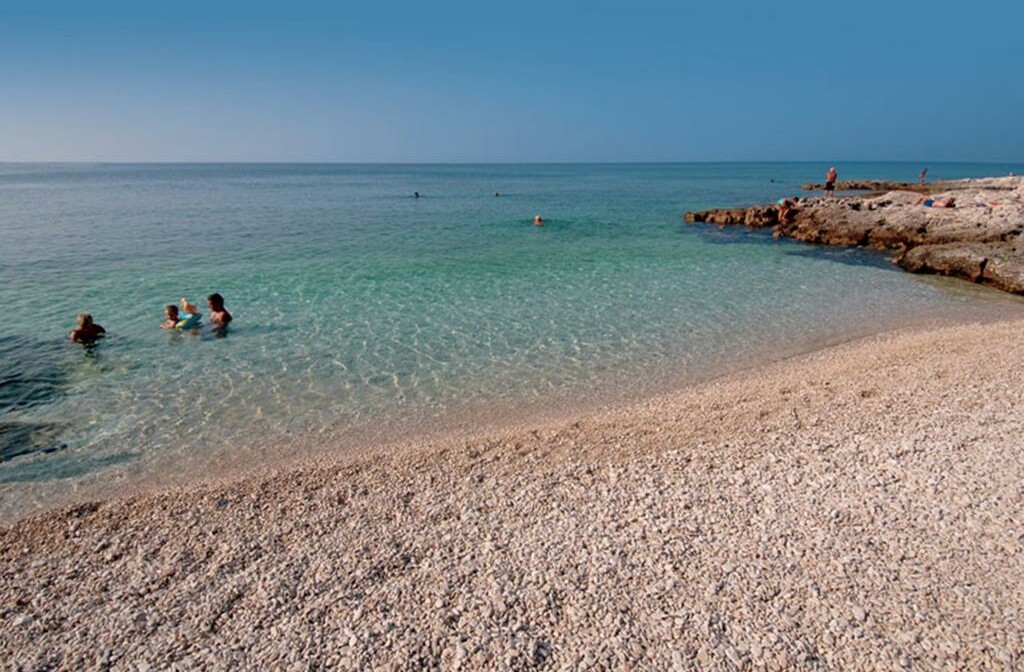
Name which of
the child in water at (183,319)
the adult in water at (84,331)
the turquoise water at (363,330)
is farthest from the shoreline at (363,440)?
the child in water at (183,319)

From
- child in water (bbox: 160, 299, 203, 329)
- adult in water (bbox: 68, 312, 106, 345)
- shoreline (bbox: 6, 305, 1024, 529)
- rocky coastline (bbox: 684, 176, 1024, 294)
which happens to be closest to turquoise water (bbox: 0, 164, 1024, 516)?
shoreline (bbox: 6, 305, 1024, 529)

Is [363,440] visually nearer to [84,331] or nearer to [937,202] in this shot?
[84,331]

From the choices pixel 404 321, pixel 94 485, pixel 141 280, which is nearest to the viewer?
pixel 94 485

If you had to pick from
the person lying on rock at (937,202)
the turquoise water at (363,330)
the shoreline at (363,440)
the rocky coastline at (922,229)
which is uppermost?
the person lying on rock at (937,202)

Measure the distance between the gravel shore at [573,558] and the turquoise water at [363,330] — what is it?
1723mm

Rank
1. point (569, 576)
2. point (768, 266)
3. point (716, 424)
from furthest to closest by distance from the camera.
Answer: point (768, 266) < point (716, 424) < point (569, 576)

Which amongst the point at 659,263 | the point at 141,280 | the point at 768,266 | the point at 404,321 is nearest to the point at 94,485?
the point at 404,321

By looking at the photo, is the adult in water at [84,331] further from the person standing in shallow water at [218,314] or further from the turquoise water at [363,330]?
the person standing in shallow water at [218,314]

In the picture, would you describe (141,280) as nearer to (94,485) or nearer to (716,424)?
(94,485)

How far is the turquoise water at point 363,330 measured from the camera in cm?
880

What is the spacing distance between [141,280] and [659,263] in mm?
18894

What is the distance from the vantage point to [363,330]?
13570 millimetres

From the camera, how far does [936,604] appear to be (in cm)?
481

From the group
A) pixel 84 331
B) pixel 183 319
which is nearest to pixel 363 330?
pixel 183 319
